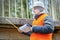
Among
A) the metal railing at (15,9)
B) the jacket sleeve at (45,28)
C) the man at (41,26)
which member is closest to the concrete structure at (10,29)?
the metal railing at (15,9)

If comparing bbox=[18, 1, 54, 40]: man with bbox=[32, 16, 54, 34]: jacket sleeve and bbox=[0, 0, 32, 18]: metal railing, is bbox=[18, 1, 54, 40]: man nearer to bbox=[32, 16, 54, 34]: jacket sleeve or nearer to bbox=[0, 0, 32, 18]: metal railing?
bbox=[32, 16, 54, 34]: jacket sleeve

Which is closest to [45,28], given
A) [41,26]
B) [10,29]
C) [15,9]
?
[41,26]

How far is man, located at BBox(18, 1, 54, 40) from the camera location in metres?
4.62

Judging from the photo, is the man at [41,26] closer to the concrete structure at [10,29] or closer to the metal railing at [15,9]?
the concrete structure at [10,29]

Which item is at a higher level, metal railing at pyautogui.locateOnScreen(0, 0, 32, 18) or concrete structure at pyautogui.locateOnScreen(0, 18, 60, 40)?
metal railing at pyautogui.locateOnScreen(0, 0, 32, 18)

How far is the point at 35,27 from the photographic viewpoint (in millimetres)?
4660

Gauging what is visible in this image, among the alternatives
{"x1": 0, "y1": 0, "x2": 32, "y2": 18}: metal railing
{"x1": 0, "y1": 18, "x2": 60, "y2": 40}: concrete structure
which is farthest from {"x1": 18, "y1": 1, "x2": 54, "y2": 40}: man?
{"x1": 0, "y1": 0, "x2": 32, "y2": 18}: metal railing

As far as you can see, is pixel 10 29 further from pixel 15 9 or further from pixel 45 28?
pixel 45 28

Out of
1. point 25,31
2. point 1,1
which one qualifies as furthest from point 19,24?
point 25,31

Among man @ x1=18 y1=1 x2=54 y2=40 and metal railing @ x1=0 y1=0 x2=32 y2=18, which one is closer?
man @ x1=18 y1=1 x2=54 y2=40

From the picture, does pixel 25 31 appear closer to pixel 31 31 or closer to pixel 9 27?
pixel 31 31

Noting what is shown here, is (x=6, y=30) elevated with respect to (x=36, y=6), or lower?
lower

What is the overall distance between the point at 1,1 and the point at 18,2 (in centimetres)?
44

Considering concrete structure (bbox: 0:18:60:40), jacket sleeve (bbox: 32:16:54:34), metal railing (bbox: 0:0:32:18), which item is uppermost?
metal railing (bbox: 0:0:32:18)
